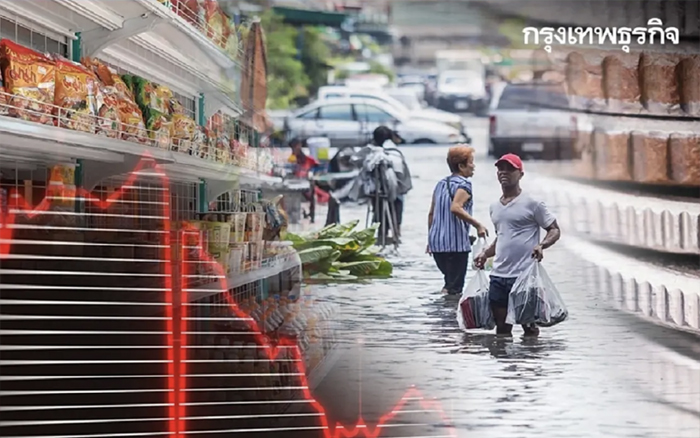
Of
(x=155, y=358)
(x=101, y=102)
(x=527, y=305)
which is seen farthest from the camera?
(x=527, y=305)

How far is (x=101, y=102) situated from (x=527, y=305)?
138 centimetres

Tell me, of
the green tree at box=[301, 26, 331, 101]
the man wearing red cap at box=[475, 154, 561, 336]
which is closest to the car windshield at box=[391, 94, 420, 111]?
the green tree at box=[301, 26, 331, 101]

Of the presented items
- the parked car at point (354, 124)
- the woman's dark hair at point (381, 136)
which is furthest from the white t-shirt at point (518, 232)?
the woman's dark hair at point (381, 136)

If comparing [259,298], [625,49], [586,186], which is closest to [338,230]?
[259,298]

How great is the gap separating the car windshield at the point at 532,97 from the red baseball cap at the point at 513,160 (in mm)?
178

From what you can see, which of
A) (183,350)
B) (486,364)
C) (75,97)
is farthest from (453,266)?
(75,97)

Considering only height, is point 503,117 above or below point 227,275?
above

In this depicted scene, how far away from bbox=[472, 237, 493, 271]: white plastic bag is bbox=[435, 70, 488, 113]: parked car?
1.32ft

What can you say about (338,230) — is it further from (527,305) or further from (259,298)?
(527,305)

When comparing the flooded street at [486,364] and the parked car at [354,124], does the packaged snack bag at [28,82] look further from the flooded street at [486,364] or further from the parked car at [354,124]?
the flooded street at [486,364]

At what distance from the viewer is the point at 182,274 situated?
323 centimetres

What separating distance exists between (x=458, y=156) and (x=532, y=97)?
290mm

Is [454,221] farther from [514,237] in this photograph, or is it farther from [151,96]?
[151,96]

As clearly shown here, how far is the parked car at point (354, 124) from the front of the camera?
351 centimetres
